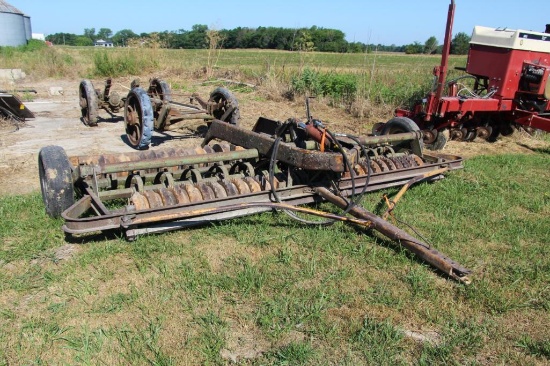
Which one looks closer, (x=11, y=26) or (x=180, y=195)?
(x=180, y=195)

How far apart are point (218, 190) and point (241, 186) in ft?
0.87

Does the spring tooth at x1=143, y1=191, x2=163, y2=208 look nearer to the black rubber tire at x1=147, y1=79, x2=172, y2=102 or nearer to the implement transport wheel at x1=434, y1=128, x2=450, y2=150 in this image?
the black rubber tire at x1=147, y1=79, x2=172, y2=102

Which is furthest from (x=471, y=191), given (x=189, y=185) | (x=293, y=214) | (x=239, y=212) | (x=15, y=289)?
(x=15, y=289)

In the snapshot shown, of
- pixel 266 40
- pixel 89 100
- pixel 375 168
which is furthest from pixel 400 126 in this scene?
pixel 266 40

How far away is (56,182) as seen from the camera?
13.3 ft

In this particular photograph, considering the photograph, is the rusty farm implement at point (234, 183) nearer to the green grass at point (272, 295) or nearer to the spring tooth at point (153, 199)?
the spring tooth at point (153, 199)

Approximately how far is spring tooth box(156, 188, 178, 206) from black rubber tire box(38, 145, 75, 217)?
815 millimetres

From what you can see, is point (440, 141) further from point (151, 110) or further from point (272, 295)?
point (272, 295)

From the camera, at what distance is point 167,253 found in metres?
3.80

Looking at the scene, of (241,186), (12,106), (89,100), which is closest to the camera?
(241,186)

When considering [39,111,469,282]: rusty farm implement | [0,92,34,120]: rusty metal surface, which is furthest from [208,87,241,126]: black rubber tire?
[0,92,34,120]: rusty metal surface

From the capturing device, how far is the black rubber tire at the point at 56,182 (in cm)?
406

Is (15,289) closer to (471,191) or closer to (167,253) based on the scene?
(167,253)

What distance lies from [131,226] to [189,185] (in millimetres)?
747
